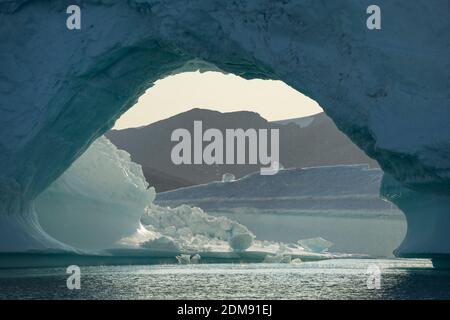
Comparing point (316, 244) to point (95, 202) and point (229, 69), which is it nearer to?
point (95, 202)

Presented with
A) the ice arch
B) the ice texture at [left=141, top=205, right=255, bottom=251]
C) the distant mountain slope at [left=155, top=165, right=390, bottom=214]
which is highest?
the ice arch

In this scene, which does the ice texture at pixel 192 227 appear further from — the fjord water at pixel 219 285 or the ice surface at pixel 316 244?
the fjord water at pixel 219 285

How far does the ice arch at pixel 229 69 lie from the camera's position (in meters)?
11.9

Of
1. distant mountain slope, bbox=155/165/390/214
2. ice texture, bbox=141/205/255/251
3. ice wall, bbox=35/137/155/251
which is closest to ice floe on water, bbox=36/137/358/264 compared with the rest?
ice wall, bbox=35/137/155/251

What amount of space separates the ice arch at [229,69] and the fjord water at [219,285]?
1.19 m

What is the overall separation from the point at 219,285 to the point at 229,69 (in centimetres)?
440

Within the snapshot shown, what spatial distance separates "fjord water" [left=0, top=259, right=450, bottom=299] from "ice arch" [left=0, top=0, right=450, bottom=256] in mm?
1191

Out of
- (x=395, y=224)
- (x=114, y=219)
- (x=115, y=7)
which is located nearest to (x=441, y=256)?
(x=115, y=7)

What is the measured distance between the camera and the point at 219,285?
1205 cm

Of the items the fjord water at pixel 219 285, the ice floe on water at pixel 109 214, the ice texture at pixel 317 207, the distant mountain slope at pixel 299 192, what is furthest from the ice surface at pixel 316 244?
the fjord water at pixel 219 285

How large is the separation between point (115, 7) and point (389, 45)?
4984 mm

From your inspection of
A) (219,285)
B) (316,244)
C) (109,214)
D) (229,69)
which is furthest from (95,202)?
(316,244)

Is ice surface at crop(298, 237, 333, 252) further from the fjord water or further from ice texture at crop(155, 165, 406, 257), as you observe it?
the fjord water

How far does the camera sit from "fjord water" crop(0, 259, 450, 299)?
10195mm
